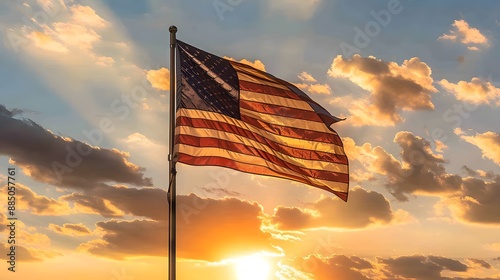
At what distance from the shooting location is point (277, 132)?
2397 centimetres

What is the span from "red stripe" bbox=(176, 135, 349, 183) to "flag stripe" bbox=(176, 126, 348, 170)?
0.04m

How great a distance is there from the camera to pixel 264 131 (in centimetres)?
2366

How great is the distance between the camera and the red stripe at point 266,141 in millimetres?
21656

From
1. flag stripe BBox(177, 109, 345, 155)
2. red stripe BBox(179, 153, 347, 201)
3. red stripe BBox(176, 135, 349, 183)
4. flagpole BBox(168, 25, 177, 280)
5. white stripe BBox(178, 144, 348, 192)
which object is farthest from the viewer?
flag stripe BBox(177, 109, 345, 155)

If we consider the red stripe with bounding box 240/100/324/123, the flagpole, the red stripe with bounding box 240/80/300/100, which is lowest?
the flagpole

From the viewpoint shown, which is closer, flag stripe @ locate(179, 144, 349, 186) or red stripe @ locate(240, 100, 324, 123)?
flag stripe @ locate(179, 144, 349, 186)

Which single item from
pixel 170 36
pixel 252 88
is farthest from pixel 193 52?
pixel 252 88

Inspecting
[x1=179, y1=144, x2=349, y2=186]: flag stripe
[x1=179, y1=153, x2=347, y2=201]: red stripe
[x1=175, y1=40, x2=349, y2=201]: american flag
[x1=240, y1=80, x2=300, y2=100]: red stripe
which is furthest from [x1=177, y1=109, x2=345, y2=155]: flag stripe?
[x1=240, y1=80, x2=300, y2=100]: red stripe

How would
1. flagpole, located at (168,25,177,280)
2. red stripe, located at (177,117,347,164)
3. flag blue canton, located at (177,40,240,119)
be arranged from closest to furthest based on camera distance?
flagpole, located at (168,25,177,280) → red stripe, located at (177,117,347,164) → flag blue canton, located at (177,40,240,119)

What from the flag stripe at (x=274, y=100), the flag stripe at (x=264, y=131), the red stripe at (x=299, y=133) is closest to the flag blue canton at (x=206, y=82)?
the flag stripe at (x=264, y=131)

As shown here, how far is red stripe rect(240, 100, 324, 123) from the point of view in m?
23.7

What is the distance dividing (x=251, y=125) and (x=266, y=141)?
733mm

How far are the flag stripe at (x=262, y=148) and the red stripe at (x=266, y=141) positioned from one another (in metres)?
0.07

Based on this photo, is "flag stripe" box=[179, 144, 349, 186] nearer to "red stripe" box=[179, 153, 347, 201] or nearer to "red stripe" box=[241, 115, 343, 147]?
"red stripe" box=[179, 153, 347, 201]
